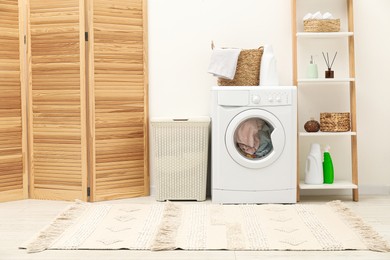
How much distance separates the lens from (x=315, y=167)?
4.44m

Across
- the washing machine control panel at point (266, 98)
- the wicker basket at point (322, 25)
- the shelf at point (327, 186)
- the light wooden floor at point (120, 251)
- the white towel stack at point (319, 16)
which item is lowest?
the light wooden floor at point (120, 251)

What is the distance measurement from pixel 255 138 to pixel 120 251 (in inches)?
64.8

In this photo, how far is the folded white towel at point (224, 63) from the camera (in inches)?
172

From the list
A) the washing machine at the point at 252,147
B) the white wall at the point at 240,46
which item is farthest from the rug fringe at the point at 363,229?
the white wall at the point at 240,46

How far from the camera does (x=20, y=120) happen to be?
14.9 feet

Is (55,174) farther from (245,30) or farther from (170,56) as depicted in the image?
(245,30)

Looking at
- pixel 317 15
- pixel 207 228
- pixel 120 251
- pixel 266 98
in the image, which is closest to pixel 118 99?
pixel 266 98

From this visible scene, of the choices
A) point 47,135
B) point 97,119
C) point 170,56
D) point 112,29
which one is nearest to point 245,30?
point 170,56

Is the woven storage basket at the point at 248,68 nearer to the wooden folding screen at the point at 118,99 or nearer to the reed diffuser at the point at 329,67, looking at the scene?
the reed diffuser at the point at 329,67

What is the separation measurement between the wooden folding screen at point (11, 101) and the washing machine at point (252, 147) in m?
1.46

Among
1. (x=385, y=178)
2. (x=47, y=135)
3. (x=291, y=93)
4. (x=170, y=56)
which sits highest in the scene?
(x=170, y=56)

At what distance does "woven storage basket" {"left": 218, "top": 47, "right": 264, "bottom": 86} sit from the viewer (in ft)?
14.6

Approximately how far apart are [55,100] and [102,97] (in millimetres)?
350

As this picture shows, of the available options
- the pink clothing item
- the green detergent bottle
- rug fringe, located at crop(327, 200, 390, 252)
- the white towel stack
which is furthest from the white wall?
rug fringe, located at crop(327, 200, 390, 252)
